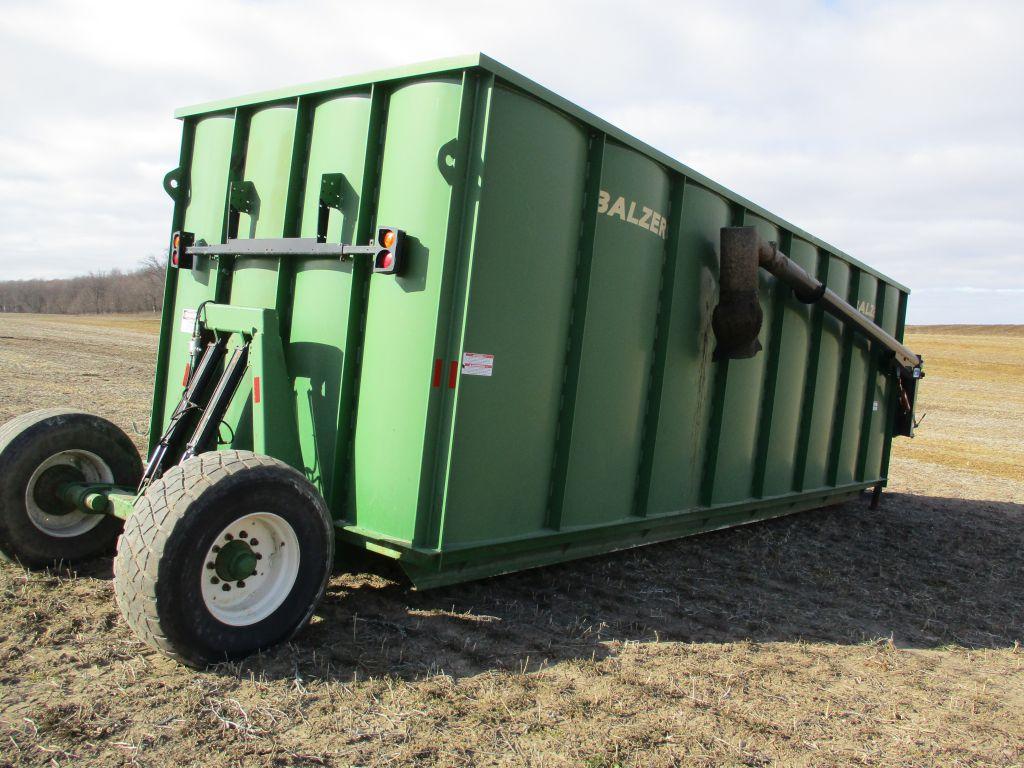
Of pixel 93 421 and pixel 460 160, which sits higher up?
pixel 460 160

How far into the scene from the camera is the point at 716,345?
6.65 m

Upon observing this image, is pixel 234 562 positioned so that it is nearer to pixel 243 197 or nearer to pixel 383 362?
pixel 383 362

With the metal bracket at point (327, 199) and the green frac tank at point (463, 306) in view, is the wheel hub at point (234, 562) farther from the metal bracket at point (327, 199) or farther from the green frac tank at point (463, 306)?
the metal bracket at point (327, 199)

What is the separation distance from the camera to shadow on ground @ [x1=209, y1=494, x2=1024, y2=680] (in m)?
4.07

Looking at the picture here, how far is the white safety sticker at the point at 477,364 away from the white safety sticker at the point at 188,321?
2.02 m

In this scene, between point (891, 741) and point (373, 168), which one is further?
point (373, 168)

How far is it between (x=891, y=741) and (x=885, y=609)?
Answer: 2505 mm

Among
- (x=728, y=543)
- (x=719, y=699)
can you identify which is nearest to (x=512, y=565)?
(x=719, y=699)

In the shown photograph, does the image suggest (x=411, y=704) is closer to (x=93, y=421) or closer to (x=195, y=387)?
(x=195, y=387)

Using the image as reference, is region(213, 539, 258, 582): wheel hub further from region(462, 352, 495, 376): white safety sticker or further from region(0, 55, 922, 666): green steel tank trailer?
region(462, 352, 495, 376): white safety sticker

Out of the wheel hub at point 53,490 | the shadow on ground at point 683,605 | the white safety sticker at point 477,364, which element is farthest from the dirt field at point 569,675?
the white safety sticker at point 477,364

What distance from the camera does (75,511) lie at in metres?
4.78

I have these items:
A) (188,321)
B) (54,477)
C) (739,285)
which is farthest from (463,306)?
(739,285)

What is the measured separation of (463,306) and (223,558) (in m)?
1.69
